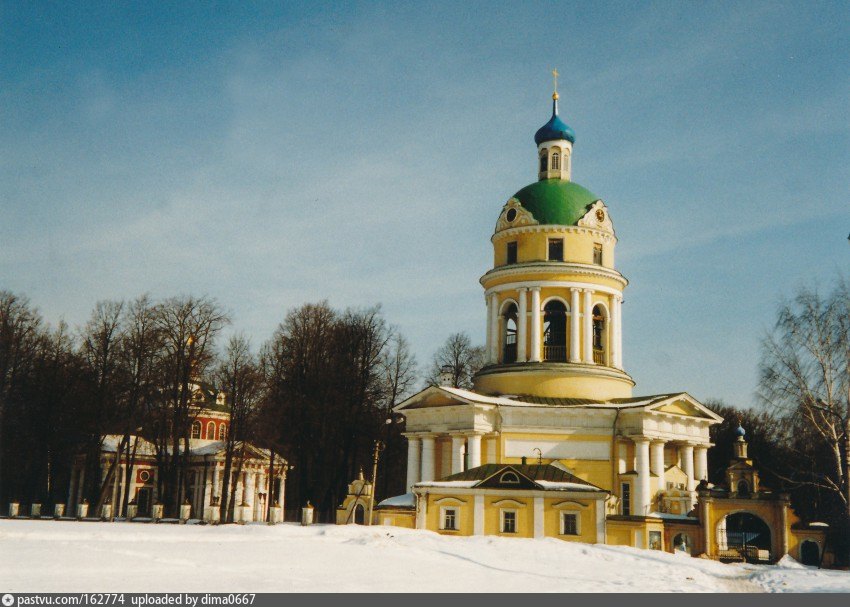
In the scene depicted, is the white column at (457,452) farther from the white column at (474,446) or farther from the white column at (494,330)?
the white column at (494,330)

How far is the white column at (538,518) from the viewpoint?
100 feet

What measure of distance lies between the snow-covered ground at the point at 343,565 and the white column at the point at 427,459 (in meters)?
9.58

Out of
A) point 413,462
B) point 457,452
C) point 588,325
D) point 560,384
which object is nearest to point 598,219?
point 588,325

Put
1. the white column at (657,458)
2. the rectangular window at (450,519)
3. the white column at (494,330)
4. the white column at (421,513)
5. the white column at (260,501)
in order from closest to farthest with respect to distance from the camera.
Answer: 1. the rectangular window at (450,519)
2. the white column at (421,513)
3. the white column at (657,458)
4. the white column at (494,330)
5. the white column at (260,501)

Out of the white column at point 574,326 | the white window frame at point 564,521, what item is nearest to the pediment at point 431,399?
the white column at point 574,326

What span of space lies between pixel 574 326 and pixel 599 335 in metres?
1.95

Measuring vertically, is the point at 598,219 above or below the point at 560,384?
above

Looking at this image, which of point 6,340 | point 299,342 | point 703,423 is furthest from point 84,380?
point 703,423

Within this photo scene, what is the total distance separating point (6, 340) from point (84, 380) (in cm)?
390

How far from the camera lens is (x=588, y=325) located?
128 feet

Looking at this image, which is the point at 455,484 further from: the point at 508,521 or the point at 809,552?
the point at 809,552

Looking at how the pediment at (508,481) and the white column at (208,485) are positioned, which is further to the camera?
the white column at (208,485)

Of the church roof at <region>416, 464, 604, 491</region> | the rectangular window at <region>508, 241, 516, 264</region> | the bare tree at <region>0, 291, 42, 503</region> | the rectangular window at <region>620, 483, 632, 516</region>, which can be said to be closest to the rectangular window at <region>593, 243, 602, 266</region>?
the rectangular window at <region>508, 241, 516, 264</region>

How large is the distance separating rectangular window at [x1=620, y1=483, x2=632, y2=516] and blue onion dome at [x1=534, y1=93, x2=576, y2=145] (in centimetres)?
1625
